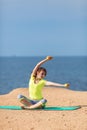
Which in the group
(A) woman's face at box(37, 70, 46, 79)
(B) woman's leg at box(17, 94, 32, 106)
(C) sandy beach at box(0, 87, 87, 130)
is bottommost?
(C) sandy beach at box(0, 87, 87, 130)

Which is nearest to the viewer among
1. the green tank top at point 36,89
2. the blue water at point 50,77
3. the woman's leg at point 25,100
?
the woman's leg at point 25,100

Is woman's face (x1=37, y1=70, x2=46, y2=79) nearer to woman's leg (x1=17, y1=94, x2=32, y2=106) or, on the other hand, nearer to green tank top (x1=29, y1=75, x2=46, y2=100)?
green tank top (x1=29, y1=75, x2=46, y2=100)

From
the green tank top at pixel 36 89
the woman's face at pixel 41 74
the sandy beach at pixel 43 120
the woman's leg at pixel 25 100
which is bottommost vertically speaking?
the sandy beach at pixel 43 120

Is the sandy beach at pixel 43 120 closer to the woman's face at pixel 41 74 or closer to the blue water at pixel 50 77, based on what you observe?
the woman's face at pixel 41 74

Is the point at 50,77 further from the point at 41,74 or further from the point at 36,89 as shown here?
the point at 41,74

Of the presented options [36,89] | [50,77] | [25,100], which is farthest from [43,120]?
[50,77]

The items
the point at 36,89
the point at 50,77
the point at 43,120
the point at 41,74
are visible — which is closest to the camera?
the point at 43,120

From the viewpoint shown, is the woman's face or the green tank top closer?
the woman's face

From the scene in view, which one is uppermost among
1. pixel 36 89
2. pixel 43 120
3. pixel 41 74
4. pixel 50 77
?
pixel 50 77

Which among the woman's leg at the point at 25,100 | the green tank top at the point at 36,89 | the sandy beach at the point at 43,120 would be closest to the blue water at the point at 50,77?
the green tank top at the point at 36,89

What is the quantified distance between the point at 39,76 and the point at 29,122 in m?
2.57

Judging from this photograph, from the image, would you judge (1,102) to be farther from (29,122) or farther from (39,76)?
(29,122)

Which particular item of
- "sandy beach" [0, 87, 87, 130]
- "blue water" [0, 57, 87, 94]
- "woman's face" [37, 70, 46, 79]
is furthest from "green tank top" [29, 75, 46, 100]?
"blue water" [0, 57, 87, 94]

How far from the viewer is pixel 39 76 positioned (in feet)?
41.4
